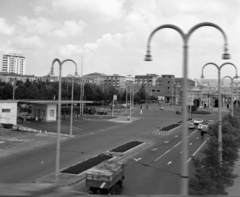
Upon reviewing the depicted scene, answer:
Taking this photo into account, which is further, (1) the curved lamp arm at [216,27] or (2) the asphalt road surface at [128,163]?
A: (2) the asphalt road surface at [128,163]

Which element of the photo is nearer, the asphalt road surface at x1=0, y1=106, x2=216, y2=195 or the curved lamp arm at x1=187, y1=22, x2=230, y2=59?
the curved lamp arm at x1=187, y1=22, x2=230, y2=59

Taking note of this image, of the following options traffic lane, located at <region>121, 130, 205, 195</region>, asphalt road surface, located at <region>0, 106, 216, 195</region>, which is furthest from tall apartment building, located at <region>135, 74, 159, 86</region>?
traffic lane, located at <region>121, 130, 205, 195</region>

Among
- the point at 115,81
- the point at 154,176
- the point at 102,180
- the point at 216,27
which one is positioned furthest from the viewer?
the point at 115,81

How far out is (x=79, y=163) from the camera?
2050 cm

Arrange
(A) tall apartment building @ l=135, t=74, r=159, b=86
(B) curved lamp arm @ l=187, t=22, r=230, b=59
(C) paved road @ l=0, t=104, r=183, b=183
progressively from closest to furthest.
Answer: (B) curved lamp arm @ l=187, t=22, r=230, b=59 < (C) paved road @ l=0, t=104, r=183, b=183 < (A) tall apartment building @ l=135, t=74, r=159, b=86

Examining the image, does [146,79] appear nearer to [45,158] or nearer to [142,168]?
[45,158]

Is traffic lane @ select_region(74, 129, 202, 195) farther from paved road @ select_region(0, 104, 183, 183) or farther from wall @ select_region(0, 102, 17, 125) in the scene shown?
wall @ select_region(0, 102, 17, 125)

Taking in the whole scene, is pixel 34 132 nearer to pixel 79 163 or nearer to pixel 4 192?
pixel 79 163

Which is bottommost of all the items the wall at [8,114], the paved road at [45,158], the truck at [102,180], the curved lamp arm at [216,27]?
the paved road at [45,158]

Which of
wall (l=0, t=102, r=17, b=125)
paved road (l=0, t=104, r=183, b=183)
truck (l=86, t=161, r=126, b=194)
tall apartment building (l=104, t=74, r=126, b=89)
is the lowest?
paved road (l=0, t=104, r=183, b=183)

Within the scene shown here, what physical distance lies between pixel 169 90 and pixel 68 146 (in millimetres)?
121497

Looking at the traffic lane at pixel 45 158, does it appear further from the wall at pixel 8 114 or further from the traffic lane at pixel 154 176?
the wall at pixel 8 114

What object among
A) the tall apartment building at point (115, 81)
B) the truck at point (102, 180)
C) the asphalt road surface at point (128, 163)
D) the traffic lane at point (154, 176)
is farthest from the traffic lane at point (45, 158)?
the tall apartment building at point (115, 81)

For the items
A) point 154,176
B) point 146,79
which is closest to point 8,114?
point 154,176
